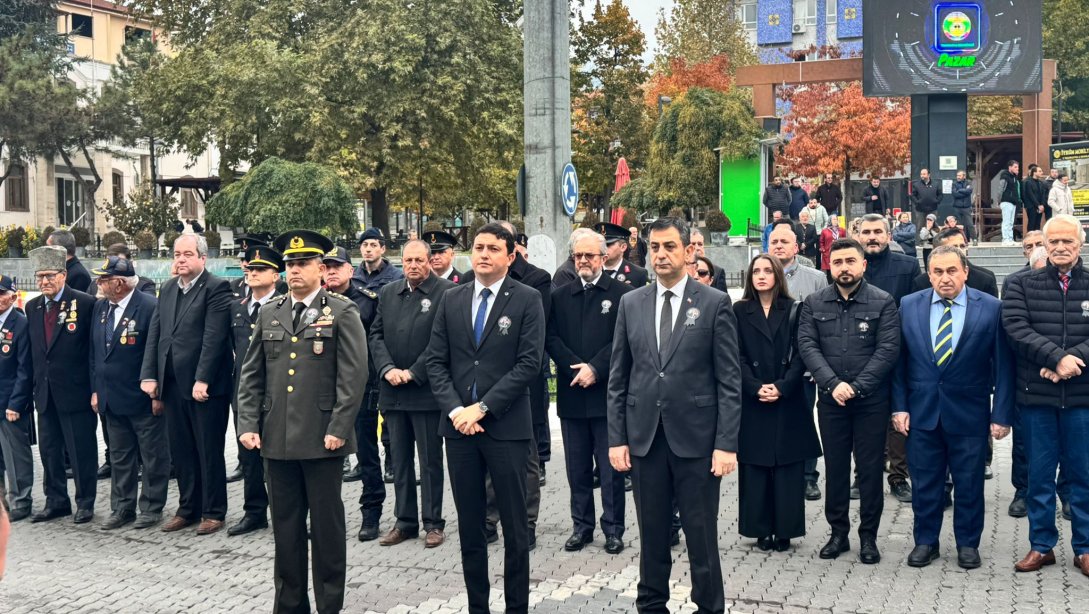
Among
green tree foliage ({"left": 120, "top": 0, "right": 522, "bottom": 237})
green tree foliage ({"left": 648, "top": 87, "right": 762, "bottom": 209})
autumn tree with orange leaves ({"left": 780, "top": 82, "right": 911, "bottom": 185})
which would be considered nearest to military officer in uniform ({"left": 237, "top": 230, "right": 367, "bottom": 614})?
green tree foliage ({"left": 120, "top": 0, "right": 522, "bottom": 237})

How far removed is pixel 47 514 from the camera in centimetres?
925

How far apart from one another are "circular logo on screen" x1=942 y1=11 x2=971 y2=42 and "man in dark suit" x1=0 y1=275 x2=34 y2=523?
89.1ft

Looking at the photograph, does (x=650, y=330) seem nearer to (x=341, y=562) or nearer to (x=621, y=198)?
(x=341, y=562)

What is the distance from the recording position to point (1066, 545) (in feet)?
25.5

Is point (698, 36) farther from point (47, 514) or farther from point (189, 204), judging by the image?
point (47, 514)

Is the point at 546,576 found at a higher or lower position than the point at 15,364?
lower

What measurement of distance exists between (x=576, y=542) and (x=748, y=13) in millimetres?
77403

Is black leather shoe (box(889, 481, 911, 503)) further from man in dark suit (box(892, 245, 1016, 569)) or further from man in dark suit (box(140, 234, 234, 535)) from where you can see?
man in dark suit (box(140, 234, 234, 535))

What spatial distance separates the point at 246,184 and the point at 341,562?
28.9 meters

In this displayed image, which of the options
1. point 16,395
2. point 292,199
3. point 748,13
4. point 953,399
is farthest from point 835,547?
point 748,13

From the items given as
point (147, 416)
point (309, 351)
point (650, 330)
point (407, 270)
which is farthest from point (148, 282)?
point (650, 330)

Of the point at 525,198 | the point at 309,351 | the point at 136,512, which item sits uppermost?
the point at 525,198

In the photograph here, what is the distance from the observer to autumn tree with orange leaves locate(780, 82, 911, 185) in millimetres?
52344

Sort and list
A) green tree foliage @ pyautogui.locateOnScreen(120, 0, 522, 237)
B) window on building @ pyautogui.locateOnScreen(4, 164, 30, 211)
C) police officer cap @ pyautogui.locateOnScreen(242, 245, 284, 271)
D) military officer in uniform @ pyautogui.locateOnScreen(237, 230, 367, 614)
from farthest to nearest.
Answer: window on building @ pyautogui.locateOnScreen(4, 164, 30, 211), green tree foliage @ pyautogui.locateOnScreen(120, 0, 522, 237), police officer cap @ pyautogui.locateOnScreen(242, 245, 284, 271), military officer in uniform @ pyautogui.locateOnScreen(237, 230, 367, 614)
